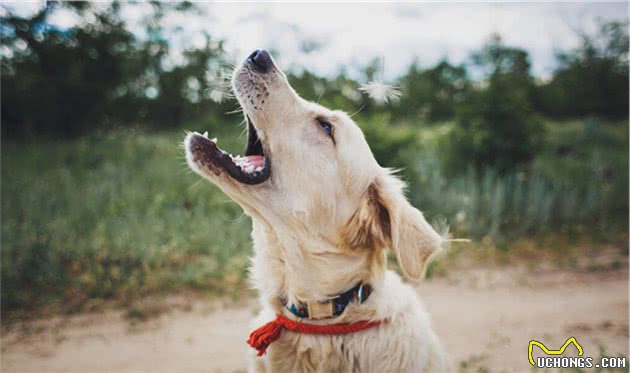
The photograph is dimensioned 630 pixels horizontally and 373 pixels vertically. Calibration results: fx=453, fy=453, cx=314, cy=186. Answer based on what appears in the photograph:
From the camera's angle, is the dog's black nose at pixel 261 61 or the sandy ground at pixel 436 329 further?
the sandy ground at pixel 436 329

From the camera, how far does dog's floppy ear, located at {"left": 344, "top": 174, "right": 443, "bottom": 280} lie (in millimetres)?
2137

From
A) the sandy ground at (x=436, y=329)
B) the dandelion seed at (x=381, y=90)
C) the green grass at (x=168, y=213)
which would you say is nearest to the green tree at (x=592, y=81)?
the green grass at (x=168, y=213)

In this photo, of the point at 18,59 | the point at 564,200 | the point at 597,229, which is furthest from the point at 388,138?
the point at 18,59

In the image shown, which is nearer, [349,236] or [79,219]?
[349,236]

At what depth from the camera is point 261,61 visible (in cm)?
244

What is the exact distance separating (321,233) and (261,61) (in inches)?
38.3

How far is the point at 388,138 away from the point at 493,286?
254 cm

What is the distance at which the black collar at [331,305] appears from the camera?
2.21 meters

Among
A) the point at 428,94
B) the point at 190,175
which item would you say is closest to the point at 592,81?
the point at 428,94

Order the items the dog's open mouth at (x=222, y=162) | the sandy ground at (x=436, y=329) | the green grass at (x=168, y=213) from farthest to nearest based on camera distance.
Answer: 1. the green grass at (x=168, y=213)
2. the sandy ground at (x=436, y=329)
3. the dog's open mouth at (x=222, y=162)

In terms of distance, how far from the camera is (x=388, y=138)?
6652 millimetres

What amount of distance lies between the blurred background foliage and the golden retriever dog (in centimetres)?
53

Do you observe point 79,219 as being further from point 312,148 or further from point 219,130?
point 219,130

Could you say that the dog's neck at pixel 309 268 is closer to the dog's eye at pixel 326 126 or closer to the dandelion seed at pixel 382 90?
the dog's eye at pixel 326 126
